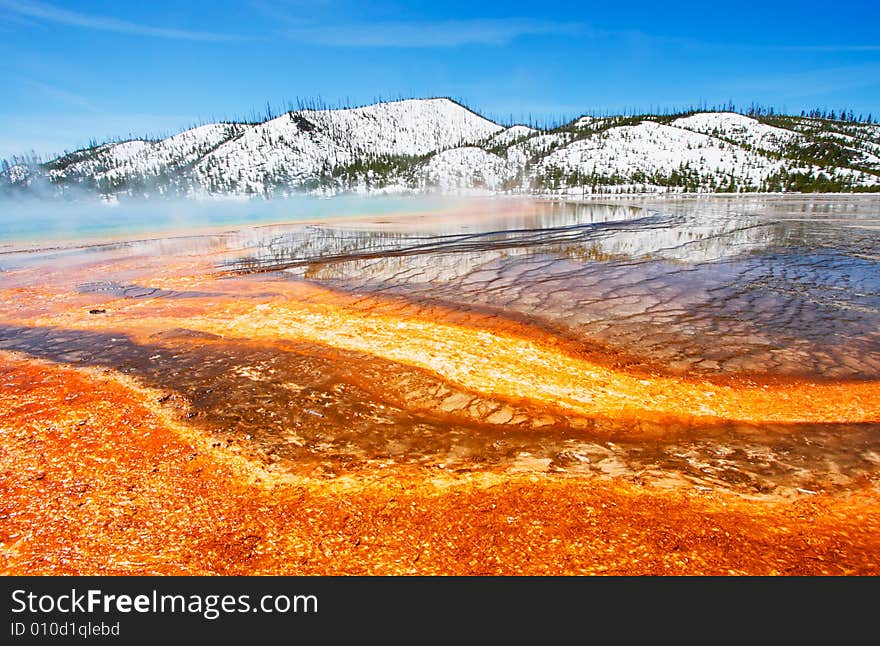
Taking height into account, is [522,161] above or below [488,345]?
above

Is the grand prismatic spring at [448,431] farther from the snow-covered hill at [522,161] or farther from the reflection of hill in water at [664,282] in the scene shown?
the snow-covered hill at [522,161]

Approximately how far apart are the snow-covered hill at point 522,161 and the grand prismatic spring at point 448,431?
110 m

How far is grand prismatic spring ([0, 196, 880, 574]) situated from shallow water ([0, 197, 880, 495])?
2.1 inches

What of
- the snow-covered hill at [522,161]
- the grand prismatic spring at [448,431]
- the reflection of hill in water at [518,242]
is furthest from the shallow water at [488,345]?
the snow-covered hill at [522,161]

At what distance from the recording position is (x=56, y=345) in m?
9.15

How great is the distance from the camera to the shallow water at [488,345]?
5090 millimetres

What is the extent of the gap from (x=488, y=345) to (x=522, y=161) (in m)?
155

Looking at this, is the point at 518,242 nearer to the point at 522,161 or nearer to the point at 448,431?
the point at 448,431

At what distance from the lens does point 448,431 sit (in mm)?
5605

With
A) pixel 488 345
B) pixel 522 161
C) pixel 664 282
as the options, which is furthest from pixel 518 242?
pixel 522 161

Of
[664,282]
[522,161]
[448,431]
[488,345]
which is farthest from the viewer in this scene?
[522,161]

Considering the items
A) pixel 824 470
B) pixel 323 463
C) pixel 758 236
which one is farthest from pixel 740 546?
pixel 758 236

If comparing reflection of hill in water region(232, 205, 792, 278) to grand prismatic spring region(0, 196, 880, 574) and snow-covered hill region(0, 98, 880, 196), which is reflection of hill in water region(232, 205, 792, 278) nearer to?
grand prismatic spring region(0, 196, 880, 574)
